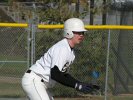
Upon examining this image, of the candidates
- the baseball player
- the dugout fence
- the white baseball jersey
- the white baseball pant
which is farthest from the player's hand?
the dugout fence

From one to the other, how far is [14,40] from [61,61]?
4.36 metres

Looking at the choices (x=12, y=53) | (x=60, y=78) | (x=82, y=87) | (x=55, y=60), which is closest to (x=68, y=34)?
(x=55, y=60)

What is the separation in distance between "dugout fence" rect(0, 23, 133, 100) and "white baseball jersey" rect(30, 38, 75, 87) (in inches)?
143

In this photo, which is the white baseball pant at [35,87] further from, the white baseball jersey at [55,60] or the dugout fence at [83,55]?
the dugout fence at [83,55]

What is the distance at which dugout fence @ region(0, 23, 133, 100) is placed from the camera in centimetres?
970

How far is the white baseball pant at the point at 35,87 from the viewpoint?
5805 millimetres

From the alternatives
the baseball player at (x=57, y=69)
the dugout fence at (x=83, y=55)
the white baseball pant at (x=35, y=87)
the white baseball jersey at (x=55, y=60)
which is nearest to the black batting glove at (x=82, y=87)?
the baseball player at (x=57, y=69)

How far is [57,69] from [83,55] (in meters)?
4.45

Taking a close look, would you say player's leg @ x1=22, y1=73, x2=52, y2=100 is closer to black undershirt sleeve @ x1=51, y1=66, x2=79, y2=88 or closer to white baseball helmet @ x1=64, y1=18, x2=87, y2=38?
black undershirt sleeve @ x1=51, y1=66, x2=79, y2=88

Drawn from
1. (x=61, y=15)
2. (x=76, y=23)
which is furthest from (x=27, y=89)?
(x=61, y=15)

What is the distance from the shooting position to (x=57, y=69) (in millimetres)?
5551

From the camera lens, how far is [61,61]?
5582 mm

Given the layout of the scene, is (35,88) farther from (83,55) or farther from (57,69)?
(83,55)

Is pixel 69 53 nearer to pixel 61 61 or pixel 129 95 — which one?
pixel 61 61
